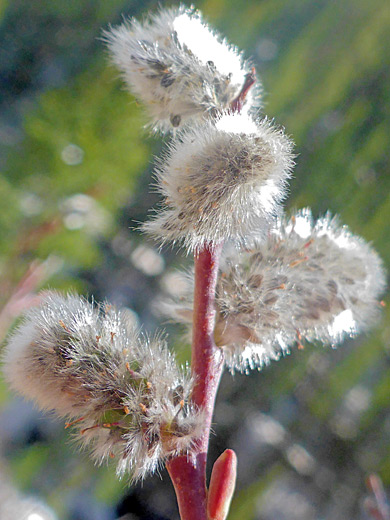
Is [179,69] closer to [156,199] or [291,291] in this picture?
[291,291]

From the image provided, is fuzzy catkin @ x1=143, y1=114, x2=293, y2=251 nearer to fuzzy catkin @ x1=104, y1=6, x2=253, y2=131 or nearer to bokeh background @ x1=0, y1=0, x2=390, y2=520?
fuzzy catkin @ x1=104, y1=6, x2=253, y2=131

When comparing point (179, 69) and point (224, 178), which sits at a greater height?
point (179, 69)

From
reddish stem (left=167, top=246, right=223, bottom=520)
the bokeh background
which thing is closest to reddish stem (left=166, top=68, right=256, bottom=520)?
reddish stem (left=167, top=246, right=223, bottom=520)

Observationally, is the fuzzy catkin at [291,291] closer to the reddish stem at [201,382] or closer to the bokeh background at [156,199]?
the reddish stem at [201,382]

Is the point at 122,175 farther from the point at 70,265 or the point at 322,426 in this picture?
the point at 322,426

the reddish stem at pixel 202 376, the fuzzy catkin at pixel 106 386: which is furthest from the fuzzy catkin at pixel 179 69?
the fuzzy catkin at pixel 106 386

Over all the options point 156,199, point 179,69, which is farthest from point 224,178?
point 156,199
